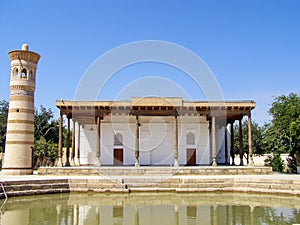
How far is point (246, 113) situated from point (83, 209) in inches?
585

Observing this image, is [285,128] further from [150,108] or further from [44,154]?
[44,154]

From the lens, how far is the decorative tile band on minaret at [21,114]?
65.3ft

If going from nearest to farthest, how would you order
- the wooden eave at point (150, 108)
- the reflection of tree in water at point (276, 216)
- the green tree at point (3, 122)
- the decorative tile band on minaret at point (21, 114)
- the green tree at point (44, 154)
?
the reflection of tree in water at point (276, 216), the decorative tile band on minaret at point (21, 114), the wooden eave at point (150, 108), the green tree at point (44, 154), the green tree at point (3, 122)

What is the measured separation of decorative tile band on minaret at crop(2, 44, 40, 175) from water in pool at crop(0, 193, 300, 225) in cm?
630

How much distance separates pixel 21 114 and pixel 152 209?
41.1 ft

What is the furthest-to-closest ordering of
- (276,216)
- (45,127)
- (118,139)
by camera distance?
(45,127), (118,139), (276,216)

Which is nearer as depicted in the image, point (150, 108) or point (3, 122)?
point (150, 108)

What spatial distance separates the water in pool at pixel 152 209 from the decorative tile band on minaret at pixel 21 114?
6.30 m

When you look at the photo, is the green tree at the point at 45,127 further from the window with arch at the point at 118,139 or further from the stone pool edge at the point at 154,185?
the stone pool edge at the point at 154,185

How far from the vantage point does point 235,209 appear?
11.1 metres

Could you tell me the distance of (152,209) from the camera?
11242 millimetres

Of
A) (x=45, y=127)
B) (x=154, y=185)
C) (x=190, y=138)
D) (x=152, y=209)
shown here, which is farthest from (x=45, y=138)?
(x=152, y=209)

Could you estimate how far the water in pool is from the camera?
9500mm

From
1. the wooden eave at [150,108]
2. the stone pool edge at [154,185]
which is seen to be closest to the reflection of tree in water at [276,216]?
the stone pool edge at [154,185]
